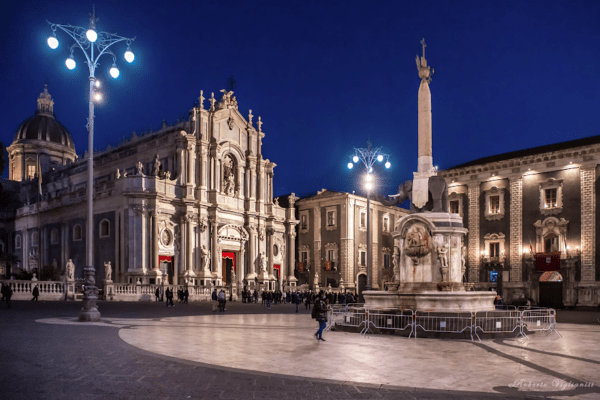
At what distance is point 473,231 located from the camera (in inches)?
1882

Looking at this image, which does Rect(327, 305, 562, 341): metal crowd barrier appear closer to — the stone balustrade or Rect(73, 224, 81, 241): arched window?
the stone balustrade

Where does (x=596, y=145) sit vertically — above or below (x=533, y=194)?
above

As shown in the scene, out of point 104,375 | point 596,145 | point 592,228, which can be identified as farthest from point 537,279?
point 104,375

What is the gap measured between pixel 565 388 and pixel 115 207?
44.1 metres

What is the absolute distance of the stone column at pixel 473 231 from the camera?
47.5 m

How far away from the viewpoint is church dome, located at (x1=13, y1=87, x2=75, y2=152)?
82.2 metres

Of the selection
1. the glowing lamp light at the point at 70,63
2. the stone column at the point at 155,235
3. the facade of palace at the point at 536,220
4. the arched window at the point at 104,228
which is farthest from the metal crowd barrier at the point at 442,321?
the arched window at the point at 104,228

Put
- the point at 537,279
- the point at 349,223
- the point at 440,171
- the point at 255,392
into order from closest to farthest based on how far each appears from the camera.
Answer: the point at 255,392 → the point at 537,279 → the point at 440,171 → the point at 349,223

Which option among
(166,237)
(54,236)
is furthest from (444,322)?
(54,236)

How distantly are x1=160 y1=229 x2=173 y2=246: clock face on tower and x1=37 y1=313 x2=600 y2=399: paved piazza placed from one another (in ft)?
103

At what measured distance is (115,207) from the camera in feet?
156

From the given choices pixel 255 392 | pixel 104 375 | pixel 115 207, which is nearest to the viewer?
pixel 255 392

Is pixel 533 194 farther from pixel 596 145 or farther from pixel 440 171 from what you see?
pixel 440 171

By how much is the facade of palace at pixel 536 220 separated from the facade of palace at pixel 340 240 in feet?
43.1
